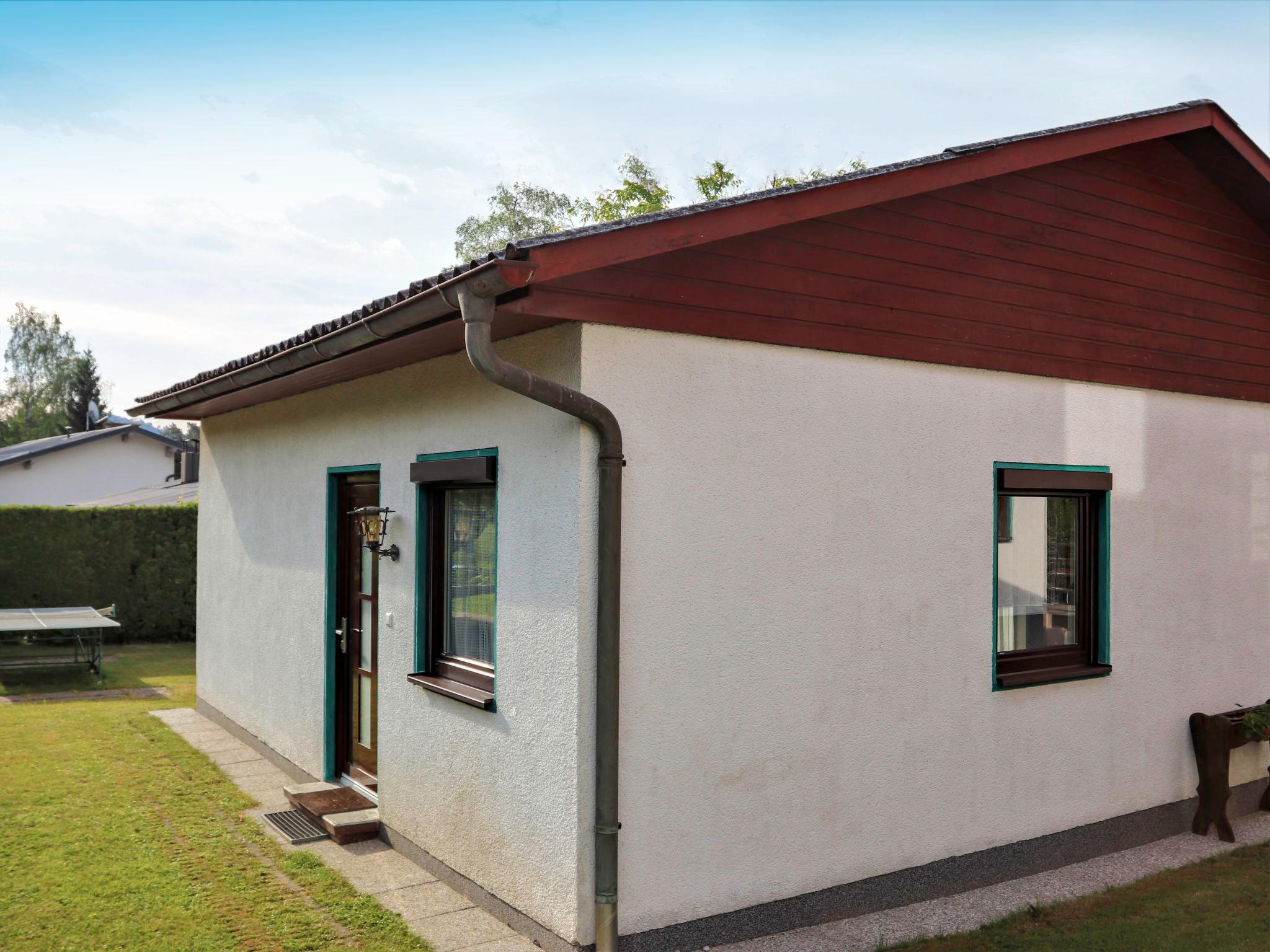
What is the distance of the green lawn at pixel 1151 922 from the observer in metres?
4.93

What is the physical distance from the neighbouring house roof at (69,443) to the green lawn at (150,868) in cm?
2343

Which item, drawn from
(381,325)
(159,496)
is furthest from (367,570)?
(159,496)

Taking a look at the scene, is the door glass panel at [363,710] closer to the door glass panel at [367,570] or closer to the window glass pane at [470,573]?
the door glass panel at [367,570]

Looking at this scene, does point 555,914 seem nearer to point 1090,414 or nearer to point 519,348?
point 519,348

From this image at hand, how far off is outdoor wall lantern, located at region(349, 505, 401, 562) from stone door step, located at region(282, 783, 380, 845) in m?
1.68

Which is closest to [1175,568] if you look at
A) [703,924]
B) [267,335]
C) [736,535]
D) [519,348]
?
[736,535]

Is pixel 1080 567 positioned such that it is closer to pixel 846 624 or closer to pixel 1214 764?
pixel 1214 764

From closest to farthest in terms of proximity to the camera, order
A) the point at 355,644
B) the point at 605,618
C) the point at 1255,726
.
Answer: the point at 605,618 < the point at 1255,726 < the point at 355,644

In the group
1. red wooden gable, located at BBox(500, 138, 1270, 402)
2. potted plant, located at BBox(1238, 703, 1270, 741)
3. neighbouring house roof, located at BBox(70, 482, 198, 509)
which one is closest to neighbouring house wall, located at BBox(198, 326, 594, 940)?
red wooden gable, located at BBox(500, 138, 1270, 402)

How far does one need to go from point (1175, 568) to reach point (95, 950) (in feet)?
22.5

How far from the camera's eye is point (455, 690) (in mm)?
5336

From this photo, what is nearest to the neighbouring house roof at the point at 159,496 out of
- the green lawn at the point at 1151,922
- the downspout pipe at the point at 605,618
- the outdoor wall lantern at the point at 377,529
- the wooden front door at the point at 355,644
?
the wooden front door at the point at 355,644

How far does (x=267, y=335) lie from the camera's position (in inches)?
1571

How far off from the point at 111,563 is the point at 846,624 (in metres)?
14.7
